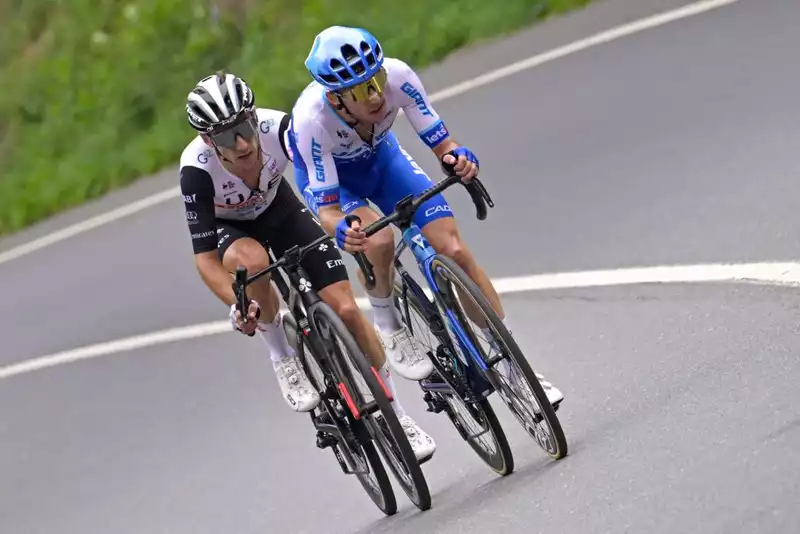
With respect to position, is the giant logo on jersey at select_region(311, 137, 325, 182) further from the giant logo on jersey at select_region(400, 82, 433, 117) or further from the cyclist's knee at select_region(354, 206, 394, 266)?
the giant logo on jersey at select_region(400, 82, 433, 117)

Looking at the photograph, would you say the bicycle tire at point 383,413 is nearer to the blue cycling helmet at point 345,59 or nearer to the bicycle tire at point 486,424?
the bicycle tire at point 486,424

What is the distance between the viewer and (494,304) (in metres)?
7.23

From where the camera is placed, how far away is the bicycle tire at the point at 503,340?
669cm

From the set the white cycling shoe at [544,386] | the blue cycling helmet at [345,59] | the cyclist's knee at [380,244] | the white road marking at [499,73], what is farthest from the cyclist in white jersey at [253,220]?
the white road marking at [499,73]

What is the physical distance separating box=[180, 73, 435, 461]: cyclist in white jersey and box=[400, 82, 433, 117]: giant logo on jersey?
2.41 feet

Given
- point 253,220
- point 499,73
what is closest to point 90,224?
point 499,73

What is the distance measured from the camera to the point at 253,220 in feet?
26.3

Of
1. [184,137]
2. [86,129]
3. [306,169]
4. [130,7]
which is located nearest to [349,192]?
[306,169]

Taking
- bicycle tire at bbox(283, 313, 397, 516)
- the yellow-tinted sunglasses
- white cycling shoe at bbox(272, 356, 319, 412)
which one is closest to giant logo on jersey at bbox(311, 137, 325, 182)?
the yellow-tinted sunglasses

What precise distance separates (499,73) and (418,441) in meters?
6.78

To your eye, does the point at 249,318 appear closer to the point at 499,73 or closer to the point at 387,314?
the point at 387,314

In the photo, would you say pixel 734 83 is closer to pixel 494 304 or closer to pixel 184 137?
pixel 494 304

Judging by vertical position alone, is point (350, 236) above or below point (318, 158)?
below

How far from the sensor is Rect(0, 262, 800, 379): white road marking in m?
8.40
